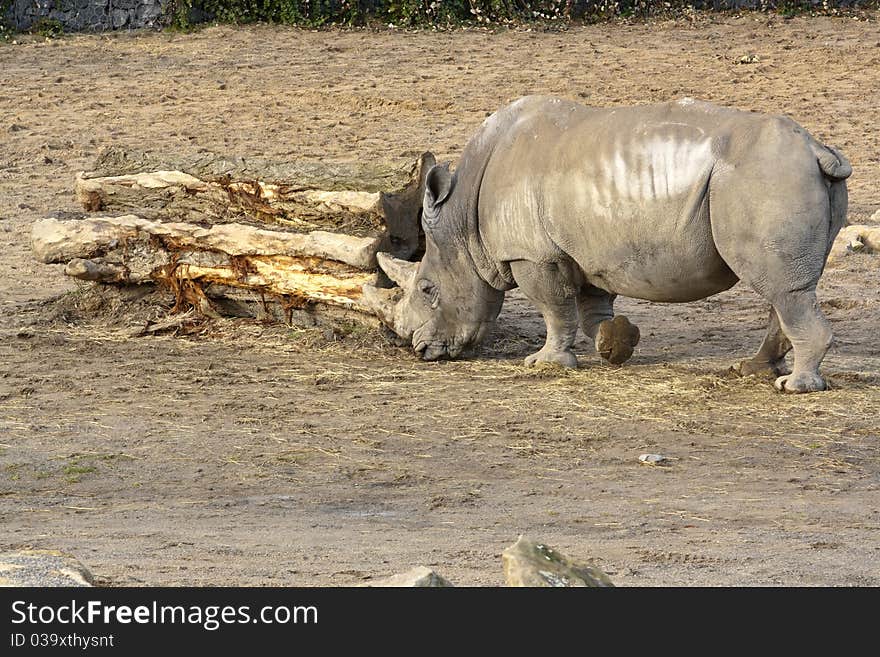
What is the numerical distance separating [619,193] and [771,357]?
52.7 inches

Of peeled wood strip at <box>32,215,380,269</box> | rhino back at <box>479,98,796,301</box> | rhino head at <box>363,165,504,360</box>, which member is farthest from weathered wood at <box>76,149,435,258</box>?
rhino back at <box>479,98,796,301</box>

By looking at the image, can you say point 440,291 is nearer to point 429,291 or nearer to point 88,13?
point 429,291

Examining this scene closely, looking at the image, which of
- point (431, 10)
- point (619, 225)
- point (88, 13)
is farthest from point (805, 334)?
point (88, 13)

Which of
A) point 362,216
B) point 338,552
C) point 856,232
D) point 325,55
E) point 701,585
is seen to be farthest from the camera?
point 325,55

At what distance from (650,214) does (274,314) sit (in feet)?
9.78

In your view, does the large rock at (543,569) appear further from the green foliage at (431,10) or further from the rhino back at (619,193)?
the green foliage at (431,10)

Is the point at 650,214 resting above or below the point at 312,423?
above

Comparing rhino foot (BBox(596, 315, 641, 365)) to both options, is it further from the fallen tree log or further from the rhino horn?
the fallen tree log

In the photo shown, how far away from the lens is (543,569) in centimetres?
390

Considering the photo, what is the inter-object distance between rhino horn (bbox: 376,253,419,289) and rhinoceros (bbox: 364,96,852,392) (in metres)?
0.01

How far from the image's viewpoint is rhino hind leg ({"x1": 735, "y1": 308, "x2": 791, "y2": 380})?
8.05 metres
